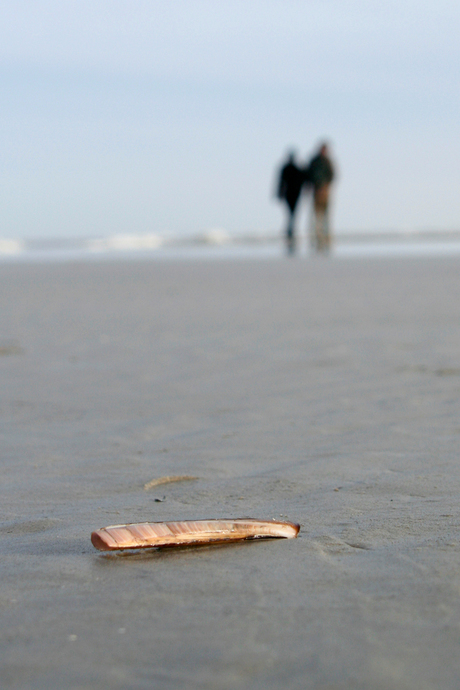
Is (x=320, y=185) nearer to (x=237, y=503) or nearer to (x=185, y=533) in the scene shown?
(x=237, y=503)

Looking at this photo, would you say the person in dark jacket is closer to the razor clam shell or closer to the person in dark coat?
the person in dark coat

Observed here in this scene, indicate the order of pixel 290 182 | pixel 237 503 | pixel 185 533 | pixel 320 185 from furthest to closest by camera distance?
pixel 290 182
pixel 320 185
pixel 237 503
pixel 185 533

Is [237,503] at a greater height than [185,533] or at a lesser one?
lesser

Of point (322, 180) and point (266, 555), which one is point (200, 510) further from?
point (322, 180)

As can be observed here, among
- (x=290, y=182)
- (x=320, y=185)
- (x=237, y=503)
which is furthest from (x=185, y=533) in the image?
(x=290, y=182)

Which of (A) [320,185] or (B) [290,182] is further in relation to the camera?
(B) [290,182]

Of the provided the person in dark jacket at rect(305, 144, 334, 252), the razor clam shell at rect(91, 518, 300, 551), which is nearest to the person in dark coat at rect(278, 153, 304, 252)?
the person in dark jacket at rect(305, 144, 334, 252)
